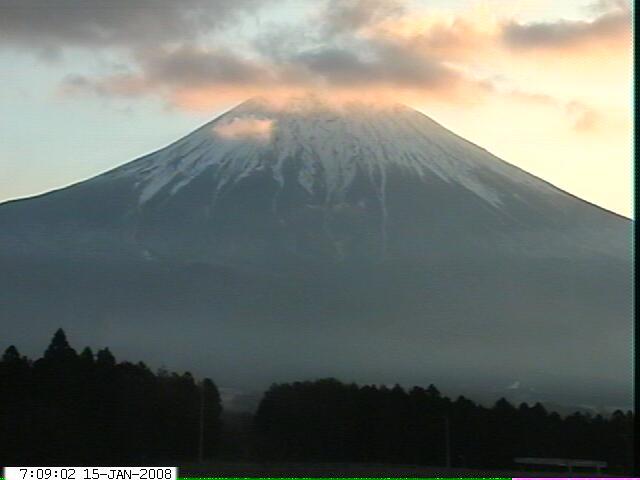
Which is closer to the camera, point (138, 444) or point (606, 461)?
point (606, 461)

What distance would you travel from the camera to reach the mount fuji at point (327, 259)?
1202 centimetres

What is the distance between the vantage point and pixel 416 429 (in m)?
9.34

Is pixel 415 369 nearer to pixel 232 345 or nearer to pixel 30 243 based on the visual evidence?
pixel 232 345

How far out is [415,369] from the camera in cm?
1160

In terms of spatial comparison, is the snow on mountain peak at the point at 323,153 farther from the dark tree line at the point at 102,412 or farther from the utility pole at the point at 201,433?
the utility pole at the point at 201,433

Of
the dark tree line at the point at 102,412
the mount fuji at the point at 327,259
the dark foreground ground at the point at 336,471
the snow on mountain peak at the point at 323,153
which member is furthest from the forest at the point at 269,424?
the snow on mountain peak at the point at 323,153

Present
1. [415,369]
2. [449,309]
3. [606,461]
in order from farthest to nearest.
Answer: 1. [449,309]
2. [415,369]
3. [606,461]

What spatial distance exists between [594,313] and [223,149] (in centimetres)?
433

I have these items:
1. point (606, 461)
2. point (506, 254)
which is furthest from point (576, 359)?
point (606, 461)

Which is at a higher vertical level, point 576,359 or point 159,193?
point 159,193

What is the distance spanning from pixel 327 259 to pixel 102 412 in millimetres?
3787

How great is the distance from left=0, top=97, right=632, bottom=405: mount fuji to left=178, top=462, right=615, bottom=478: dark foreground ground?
8.37 ft

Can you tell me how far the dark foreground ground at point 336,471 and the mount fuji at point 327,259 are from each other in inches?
100

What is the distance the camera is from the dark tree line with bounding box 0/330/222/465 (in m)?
9.36
